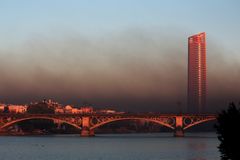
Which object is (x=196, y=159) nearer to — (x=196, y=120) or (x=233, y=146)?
(x=233, y=146)

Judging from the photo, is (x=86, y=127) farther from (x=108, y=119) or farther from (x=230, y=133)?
(x=230, y=133)

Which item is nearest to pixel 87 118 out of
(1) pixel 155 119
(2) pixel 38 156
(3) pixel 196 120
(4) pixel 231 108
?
(1) pixel 155 119

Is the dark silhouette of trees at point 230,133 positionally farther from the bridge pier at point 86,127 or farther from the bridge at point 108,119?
the bridge pier at point 86,127

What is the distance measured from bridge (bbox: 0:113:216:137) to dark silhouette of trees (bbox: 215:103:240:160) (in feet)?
347

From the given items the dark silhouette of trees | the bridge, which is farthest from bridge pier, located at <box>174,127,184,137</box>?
the dark silhouette of trees

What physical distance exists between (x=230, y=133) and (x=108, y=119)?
111570 millimetres

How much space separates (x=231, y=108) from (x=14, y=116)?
11854cm

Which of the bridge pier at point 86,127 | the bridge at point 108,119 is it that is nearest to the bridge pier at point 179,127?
the bridge at point 108,119

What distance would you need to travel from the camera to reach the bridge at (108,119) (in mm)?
151125

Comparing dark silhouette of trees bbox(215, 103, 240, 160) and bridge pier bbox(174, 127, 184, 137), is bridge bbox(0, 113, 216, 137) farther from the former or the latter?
dark silhouette of trees bbox(215, 103, 240, 160)

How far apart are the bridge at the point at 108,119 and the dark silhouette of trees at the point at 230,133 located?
106 meters

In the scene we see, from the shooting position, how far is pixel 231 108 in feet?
143

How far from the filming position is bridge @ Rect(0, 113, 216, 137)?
15112 centimetres

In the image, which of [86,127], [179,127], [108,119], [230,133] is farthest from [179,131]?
[230,133]
